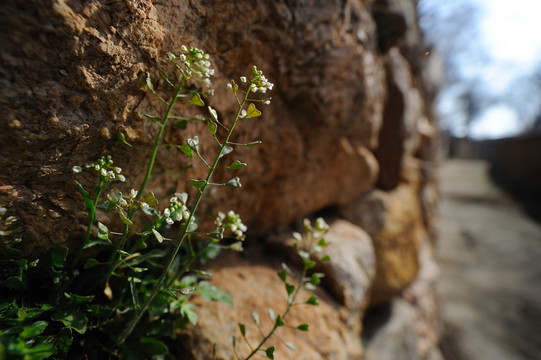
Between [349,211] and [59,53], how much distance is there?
8.79 ft

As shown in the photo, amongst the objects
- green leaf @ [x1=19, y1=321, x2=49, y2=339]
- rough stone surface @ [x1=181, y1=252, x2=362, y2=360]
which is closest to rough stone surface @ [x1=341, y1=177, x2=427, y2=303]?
rough stone surface @ [x1=181, y1=252, x2=362, y2=360]

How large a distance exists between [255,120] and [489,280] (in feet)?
22.4

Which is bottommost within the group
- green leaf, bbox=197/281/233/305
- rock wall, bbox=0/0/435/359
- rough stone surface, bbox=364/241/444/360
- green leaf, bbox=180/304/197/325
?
rough stone surface, bbox=364/241/444/360

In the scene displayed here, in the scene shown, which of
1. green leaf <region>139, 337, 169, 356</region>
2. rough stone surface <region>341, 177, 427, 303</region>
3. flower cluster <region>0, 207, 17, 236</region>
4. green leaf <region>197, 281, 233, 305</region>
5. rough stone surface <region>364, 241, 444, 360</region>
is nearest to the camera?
flower cluster <region>0, 207, 17, 236</region>

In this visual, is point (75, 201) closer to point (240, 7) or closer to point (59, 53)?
point (59, 53)

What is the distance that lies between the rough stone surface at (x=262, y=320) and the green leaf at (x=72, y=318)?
52cm

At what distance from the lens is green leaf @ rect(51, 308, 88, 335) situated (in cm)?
89

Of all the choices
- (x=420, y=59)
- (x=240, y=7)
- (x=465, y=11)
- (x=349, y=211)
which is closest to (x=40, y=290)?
(x=240, y=7)

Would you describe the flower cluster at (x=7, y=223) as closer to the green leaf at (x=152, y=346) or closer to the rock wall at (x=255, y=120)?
the rock wall at (x=255, y=120)

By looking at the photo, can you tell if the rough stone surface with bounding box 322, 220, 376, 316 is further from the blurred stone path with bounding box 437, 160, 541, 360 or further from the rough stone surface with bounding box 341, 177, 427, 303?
the blurred stone path with bounding box 437, 160, 541, 360

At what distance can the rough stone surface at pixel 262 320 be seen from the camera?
134cm

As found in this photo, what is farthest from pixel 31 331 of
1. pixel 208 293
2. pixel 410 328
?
pixel 410 328

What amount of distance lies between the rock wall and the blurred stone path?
98.5 inches

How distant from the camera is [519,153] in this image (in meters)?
10.9
